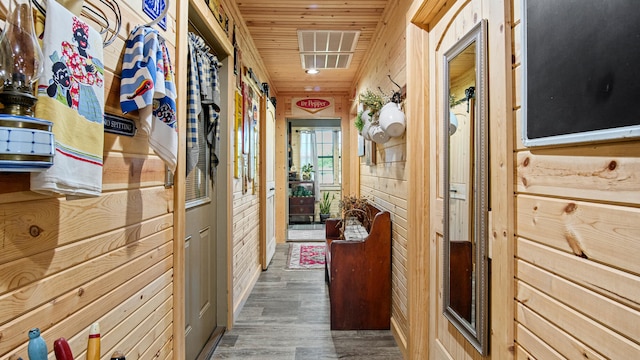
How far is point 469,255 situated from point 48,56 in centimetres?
153

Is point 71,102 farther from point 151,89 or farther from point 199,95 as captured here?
point 199,95

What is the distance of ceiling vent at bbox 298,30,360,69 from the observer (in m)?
3.16

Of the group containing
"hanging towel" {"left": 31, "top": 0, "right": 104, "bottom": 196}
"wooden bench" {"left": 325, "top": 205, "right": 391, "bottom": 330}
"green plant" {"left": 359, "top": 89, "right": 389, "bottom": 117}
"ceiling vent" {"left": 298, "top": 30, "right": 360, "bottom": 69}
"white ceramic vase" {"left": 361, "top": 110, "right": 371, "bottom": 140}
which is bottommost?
"wooden bench" {"left": 325, "top": 205, "right": 391, "bottom": 330}

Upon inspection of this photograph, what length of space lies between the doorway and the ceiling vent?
153 inches

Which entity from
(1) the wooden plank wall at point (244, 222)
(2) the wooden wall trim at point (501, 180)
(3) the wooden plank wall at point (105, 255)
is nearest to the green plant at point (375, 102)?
(1) the wooden plank wall at point (244, 222)

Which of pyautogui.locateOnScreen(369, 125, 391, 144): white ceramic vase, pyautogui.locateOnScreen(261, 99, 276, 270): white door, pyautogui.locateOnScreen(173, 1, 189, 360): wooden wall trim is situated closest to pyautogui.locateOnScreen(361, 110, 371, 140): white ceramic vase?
pyautogui.locateOnScreen(369, 125, 391, 144): white ceramic vase

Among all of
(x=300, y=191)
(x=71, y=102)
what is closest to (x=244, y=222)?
→ (x=71, y=102)

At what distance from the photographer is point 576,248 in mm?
808

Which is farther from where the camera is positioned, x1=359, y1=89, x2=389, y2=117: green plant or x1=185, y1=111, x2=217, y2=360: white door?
x1=359, y1=89, x2=389, y2=117: green plant

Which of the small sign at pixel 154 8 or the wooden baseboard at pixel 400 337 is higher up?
the small sign at pixel 154 8

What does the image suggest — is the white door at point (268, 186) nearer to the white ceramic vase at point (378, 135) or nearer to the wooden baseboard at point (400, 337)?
the white ceramic vase at point (378, 135)

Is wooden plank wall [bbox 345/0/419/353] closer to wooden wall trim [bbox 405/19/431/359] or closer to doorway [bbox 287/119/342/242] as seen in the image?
wooden wall trim [bbox 405/19/431/359]

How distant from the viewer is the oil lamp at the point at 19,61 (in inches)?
24.8

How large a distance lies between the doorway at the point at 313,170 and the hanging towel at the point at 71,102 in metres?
6.95
